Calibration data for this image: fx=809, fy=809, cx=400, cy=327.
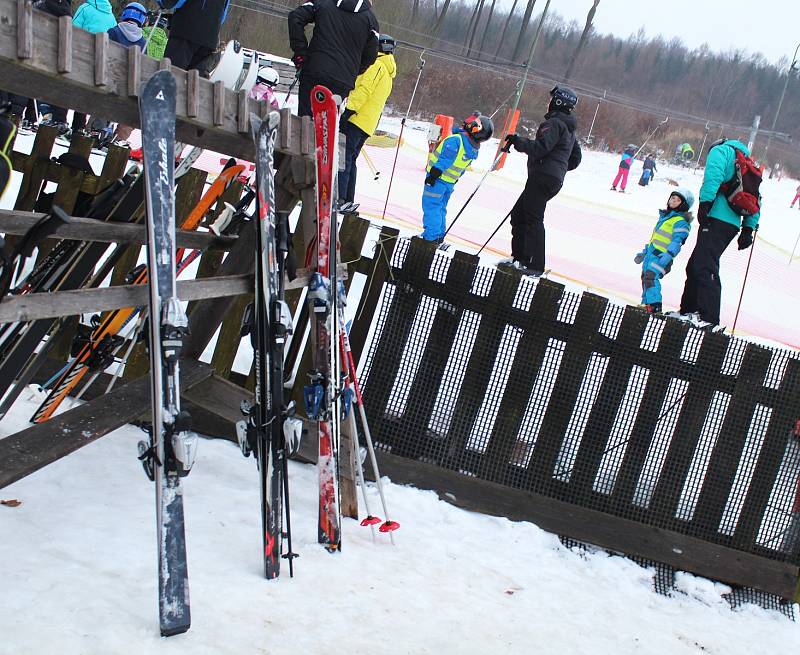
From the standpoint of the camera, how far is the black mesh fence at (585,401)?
4445mm

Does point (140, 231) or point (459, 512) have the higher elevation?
point (140, 231)

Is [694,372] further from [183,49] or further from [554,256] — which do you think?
[554,256]

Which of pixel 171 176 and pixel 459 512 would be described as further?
pixel 459 512

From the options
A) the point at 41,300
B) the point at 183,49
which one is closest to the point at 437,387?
the point at 41,300

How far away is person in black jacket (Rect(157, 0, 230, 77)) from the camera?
268 inches

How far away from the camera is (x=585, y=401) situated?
4.50 metres

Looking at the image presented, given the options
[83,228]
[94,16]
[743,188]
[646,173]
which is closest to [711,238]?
[743,188]

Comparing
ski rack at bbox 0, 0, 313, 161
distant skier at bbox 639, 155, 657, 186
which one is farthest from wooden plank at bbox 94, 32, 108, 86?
distant skier at bbox 639, 155, 657, 186

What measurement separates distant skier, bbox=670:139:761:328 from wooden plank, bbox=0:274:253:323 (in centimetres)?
498

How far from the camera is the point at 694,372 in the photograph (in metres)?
4.50

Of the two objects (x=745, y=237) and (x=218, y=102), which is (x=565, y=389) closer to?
(x=218, y=102)

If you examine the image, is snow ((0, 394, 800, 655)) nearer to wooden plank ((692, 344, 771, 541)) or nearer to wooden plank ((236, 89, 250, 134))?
wooden plank ((692, 344, 771, 541))

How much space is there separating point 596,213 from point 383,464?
1331cm

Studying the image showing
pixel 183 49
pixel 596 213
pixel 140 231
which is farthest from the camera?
pixel 596 213
